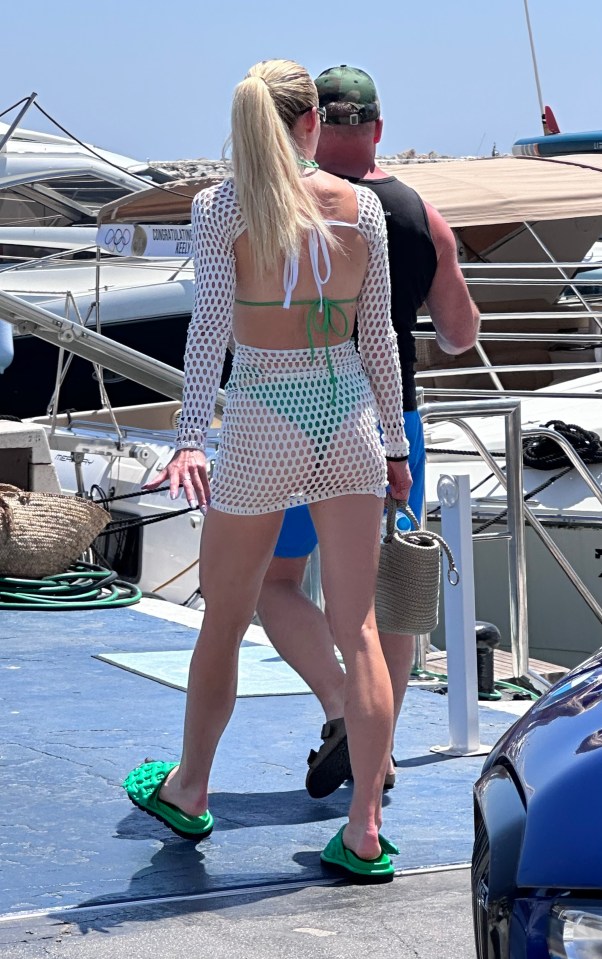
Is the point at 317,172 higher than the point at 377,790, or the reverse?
the point at 317,172

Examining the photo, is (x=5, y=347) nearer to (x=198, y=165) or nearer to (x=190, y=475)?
(x=190, y=475)

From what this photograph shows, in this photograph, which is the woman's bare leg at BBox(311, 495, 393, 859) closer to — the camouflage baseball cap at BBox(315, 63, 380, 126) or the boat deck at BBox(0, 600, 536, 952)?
the boat deck at BBox(0, 600, 536, 952)

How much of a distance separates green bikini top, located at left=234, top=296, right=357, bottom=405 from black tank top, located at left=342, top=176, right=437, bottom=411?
0.59 metres

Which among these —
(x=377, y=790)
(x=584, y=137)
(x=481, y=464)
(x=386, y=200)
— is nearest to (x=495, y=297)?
(x=481, y=464)

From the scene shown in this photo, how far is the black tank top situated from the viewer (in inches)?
156

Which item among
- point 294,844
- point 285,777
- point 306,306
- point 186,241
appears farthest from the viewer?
point 186,241

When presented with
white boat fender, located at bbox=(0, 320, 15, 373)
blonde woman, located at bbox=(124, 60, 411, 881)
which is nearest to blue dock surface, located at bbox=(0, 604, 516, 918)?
blonde woman, located at bbox=(124, 60, 411, 881)

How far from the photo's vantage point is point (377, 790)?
342 centimetres

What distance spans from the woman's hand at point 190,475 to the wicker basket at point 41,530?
3.95 meters

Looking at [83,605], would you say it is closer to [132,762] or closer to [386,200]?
[132,762]

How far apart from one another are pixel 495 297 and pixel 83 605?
6316 millimetres

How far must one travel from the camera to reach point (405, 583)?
12.8 ft

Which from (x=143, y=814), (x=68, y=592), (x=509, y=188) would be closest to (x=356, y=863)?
(x=143, y=814)

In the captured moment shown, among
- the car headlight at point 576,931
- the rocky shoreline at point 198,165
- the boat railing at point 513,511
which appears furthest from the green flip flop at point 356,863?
the rocky shoreline at point 198,165
